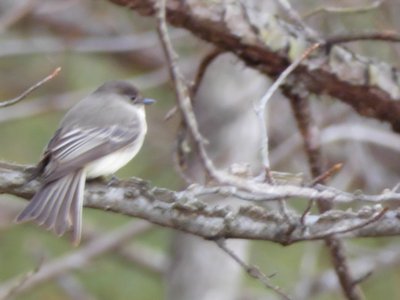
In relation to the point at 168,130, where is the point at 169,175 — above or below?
below

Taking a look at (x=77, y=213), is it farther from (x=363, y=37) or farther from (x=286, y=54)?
(x=363, y=37)

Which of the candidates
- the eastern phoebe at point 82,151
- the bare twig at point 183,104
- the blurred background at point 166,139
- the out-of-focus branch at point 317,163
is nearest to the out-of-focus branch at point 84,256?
the blurred background at point 166,139

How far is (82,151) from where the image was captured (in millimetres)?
3930

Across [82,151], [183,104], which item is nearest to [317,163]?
[82,151]

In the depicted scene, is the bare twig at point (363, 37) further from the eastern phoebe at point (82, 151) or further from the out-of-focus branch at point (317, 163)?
the eastern phoebe at point (82, 151)

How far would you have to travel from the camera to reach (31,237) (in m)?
7.74

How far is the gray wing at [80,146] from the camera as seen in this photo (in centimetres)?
365

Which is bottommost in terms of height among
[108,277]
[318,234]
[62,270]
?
[108,277]

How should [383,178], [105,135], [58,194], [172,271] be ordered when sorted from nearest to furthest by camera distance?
[58,194]
[105,135]
[172,271]
[383,178]

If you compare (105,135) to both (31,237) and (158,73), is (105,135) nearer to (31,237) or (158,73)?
(158,73)

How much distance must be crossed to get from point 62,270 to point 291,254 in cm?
209

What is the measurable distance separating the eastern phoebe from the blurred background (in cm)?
141

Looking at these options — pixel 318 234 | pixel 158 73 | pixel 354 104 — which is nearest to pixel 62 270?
pixel 158 73

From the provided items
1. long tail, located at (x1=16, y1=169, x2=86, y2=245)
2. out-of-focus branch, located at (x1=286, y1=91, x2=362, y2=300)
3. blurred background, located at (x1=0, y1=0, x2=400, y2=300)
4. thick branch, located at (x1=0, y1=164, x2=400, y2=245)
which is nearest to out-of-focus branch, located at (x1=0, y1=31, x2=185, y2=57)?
blurred background, located at (x1=0, y1=0, x2=400, y2=300)
